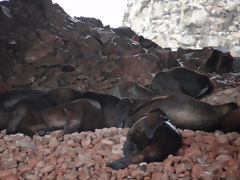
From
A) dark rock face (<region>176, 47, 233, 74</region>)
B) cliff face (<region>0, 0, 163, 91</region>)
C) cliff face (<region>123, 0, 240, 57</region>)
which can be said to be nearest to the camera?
cliff face (<region>0, 0, 163, 91</region>)

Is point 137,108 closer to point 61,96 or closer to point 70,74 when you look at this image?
point 61,96

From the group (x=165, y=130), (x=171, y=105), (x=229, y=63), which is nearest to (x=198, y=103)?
(x=171, y=105)

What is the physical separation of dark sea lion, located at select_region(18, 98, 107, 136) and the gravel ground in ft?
0.46

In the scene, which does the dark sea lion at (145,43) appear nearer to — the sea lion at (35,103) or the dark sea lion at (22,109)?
the sea lion at (35,103)

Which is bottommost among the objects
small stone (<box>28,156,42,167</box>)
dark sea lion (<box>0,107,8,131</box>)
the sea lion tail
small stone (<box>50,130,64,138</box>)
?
dark sea lion (<box>0,107,8,131</box>)

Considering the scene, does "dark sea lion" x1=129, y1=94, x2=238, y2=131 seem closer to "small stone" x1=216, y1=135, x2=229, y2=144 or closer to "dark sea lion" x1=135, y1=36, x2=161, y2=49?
"small stone" x1=216, y1=135, x2=229, y2=144

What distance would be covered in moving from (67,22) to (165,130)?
3944 mm

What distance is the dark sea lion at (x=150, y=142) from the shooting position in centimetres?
176

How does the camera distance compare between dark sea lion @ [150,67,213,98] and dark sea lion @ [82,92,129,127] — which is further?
dark sea lion @ [150,67,213,98]

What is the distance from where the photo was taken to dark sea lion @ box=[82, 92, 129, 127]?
2775 millimetres

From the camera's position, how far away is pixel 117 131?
2.45m

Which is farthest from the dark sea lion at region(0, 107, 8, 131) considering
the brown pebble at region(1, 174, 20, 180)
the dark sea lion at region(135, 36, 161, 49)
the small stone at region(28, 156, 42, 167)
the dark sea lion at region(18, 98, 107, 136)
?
the dark sea lion at region(135, 36, 161, 49)

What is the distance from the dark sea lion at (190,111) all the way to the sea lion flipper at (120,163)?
0.82 m

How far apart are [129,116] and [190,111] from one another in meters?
0.62
